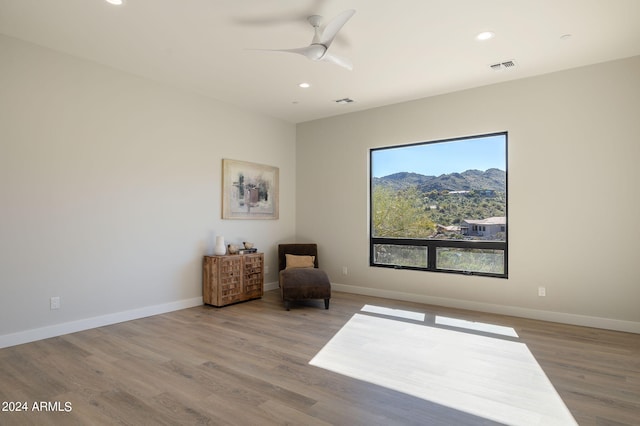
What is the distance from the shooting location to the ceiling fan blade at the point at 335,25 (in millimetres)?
2758

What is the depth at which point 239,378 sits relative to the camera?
275 centimetres

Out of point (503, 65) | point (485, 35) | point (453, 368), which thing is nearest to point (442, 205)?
point (503, 65)

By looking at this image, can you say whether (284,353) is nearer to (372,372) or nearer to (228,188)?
(372,372)

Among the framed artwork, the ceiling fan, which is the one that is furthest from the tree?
the ceiling fan

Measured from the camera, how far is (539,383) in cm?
268

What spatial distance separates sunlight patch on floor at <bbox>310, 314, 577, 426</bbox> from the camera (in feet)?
7.68

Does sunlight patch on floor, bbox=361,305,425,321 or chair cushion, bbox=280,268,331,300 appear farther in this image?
chair cushion, bbox=280,268,331,300

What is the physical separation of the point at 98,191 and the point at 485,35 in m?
4.45

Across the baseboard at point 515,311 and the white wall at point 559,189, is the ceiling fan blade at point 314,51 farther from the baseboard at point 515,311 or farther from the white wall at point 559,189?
the baseboard at point 515,311

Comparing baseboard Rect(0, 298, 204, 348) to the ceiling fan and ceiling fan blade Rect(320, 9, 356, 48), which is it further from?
ceiling fan blade Rect(320, 9, 356, 48)

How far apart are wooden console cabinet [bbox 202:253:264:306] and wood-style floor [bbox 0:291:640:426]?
78 cm

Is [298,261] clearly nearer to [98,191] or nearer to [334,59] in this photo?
[98,191]

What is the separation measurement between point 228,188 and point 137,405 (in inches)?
143

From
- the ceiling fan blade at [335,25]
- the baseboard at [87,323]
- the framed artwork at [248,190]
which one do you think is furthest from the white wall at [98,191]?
the ceiling fan blade at [335,25]
